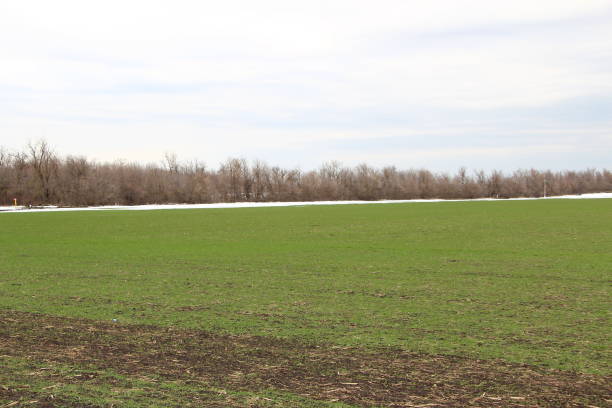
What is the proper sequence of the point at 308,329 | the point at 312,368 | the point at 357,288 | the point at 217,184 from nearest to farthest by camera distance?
the point at 312,368 < the point at 308,329 < the point at 357,288 < the point at 217,184

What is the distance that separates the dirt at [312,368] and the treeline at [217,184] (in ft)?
329

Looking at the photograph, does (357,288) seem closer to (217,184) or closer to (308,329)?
(308,329)

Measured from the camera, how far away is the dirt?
6871 mm

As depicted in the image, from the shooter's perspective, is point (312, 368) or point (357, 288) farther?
point (357, 288)

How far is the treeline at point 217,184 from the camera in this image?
113 metres

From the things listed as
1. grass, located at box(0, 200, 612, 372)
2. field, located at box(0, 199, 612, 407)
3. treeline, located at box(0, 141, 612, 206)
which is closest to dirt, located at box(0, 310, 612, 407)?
field, located at box(0, 199, 612, 407)

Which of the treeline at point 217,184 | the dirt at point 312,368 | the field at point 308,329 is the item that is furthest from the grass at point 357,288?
the treeline at point 217,184

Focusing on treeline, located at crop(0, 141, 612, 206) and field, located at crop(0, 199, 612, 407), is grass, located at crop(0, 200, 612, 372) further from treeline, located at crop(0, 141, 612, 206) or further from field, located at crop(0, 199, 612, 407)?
treeline, located at crop(0, 141, 612, 206)

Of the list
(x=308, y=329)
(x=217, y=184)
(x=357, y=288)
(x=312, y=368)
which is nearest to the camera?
(x=312, y=368)

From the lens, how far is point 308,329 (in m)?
10.2

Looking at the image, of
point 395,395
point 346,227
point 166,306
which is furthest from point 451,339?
point 346,227

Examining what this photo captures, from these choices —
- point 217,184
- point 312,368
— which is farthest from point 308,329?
point 217,184

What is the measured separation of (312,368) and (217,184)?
13067 centimetres

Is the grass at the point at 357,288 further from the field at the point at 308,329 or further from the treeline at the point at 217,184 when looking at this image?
the treeline at the point at 217,184
